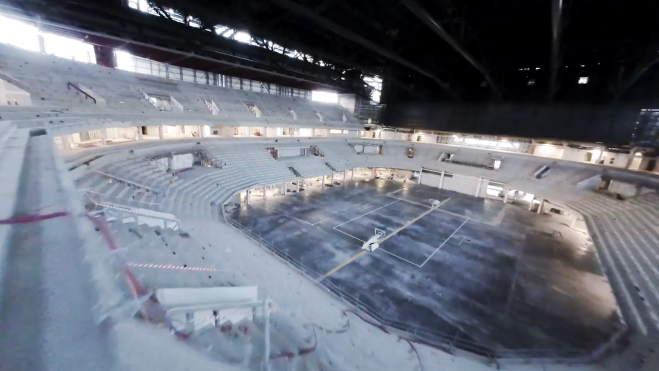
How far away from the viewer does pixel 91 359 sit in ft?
4.30

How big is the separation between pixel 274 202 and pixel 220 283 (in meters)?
13.9

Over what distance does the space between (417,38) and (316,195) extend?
1411cm

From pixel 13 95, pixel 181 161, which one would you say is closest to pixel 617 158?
pixel 181 161

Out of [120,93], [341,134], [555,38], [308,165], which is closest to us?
[555,38]

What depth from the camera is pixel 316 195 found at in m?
21.4

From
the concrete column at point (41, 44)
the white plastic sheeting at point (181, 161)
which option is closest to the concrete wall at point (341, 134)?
the white plastic sheeting at point (181, 161)

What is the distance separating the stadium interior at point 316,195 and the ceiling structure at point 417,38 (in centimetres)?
16

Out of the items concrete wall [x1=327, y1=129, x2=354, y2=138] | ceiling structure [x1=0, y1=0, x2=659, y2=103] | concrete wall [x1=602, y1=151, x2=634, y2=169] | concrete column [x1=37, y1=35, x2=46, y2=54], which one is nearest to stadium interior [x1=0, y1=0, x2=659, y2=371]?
concrete column [x1=37, y1=35, x2=46, y2=54]

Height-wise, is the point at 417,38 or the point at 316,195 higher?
the point at 417,38

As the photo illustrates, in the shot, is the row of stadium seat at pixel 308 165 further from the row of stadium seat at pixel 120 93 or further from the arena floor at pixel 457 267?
the row of stadium seat at pixel 120 93

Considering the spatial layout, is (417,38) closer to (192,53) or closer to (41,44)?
(192,53)

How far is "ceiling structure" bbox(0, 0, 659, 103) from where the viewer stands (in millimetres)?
12266

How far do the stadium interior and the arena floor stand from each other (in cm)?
12

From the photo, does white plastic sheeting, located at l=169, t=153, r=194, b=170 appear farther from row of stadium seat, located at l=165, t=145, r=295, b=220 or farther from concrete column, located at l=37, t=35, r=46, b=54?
concrete column, located at l=37, t=35, r=46, b=54
